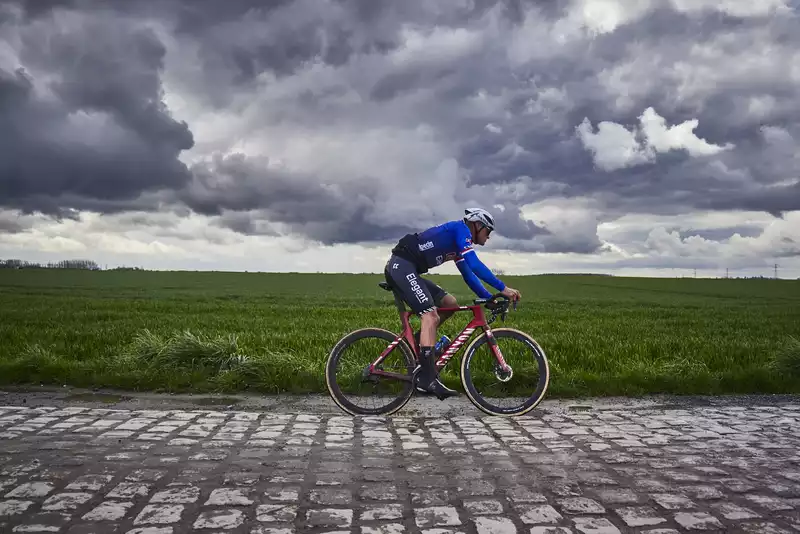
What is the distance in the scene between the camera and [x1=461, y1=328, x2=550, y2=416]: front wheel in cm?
802

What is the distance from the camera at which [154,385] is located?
9844 mm

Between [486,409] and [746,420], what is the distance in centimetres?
Result: 304

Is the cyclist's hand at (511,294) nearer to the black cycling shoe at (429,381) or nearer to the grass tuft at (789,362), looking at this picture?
the black cycling shoe at (429,381)

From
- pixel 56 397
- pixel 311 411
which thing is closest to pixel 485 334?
pixel 311 411

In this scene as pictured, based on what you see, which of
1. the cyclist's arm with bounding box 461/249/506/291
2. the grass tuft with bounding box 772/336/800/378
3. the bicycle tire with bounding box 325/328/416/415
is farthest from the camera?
the grass tuft with bounding box 772/336/800/378

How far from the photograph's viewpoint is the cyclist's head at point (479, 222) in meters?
7.77

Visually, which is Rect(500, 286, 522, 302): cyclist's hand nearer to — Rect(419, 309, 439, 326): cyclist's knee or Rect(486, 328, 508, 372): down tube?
Rect(486, 328, 508, 372): down tube

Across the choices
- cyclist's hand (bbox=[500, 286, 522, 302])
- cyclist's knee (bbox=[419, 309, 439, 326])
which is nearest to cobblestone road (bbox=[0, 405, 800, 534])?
cyclist's knee (bbox=[419, 309, 439, 326])

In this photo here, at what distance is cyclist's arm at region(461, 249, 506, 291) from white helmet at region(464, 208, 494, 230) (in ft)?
1.26

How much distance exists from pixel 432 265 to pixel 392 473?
3114mm

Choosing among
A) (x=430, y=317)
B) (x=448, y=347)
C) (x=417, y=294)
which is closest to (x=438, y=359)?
(x=448, y=347)

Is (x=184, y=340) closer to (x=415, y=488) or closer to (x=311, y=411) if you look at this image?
(x=311, y=411)

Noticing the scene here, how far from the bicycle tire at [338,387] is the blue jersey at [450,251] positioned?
3.21 feet

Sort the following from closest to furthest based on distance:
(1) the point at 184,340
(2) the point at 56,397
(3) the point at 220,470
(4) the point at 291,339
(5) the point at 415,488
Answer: (5) the point at 415,488
(3) the point at 220,470
(2) the point at 56,397
(1) the point at 184,340
(4) the point at 291,339
